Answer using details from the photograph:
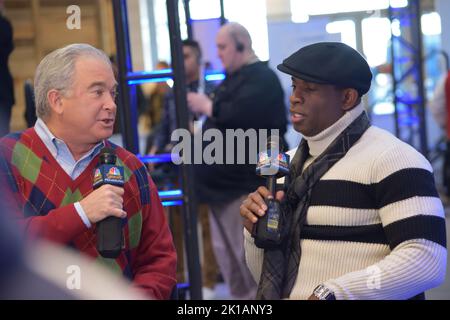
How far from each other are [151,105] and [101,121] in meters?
5.22

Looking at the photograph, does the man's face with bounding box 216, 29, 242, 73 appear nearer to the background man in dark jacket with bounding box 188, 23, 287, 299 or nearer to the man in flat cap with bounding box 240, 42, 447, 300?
the background man in dark jacket with bounding box 188, 23, 287, 299

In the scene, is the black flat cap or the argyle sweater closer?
the argyle sweater

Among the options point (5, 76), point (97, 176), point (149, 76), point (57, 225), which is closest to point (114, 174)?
point (97, 176)

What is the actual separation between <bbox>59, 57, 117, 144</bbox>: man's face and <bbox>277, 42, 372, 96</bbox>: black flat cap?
0.45 m

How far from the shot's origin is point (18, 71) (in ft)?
20.4

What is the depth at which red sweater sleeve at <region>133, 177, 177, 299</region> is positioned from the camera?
194 cm

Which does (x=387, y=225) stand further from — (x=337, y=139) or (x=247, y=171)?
(x=247, y=171)

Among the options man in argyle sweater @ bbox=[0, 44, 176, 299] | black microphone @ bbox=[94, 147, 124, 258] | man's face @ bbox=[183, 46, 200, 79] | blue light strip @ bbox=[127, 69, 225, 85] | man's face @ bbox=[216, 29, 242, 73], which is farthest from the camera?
man's face @ bbox=[183, 46, 200, 79]

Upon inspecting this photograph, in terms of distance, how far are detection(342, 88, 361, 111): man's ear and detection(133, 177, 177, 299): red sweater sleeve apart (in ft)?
1.75

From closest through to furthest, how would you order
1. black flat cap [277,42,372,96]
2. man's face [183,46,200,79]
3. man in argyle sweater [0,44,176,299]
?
man in argyle sweater [0,44,176,299], black flat cap [277,42,372,96], man's face [183,46,200,79]

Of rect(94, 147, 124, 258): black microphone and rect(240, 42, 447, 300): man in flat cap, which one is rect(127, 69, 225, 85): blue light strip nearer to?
rect(240, 42, 447, 300): man in flat cap

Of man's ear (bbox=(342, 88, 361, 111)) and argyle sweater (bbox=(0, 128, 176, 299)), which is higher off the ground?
man's ear (bbox=(342, 88, 361, 111))

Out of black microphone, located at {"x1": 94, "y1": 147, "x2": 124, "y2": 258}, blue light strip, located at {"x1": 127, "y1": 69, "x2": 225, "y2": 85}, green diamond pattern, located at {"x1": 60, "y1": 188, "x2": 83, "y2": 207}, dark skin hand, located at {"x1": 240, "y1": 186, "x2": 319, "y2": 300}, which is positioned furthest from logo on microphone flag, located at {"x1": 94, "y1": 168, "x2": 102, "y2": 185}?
blue light strip, located at {"x1": 127, "y1": 69, "x2": 225, "y2": 85}

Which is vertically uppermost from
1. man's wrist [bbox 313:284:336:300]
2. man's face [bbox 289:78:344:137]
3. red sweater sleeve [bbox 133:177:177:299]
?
man's face [bbox 289:78:344:137]
